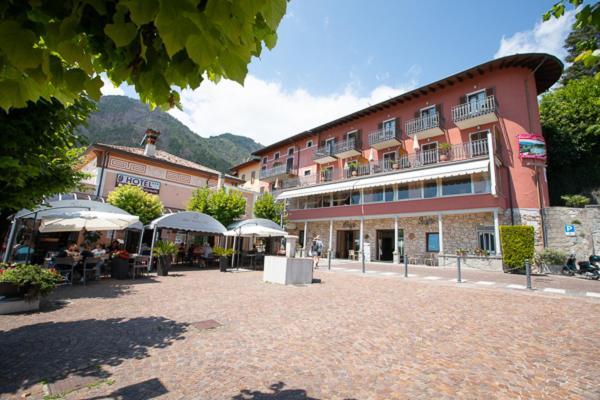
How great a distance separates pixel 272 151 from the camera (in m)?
35.3

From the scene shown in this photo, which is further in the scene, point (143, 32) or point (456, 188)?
point (456, 188)

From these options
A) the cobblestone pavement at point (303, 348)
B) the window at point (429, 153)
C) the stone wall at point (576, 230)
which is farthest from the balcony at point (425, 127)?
the cobblestone pavement at point (303, 348)

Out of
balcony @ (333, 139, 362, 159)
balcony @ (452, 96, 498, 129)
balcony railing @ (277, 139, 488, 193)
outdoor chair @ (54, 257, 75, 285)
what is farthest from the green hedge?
outdoor chair @ (54, 257, 75, 285)

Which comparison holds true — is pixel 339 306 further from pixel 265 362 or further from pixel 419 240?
pixel 419 240

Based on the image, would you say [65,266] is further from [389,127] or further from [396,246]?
[389,127]

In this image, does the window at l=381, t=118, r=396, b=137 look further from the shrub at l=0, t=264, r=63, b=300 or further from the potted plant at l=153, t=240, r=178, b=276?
the shrub at l=0, t=264, r=63, b=300

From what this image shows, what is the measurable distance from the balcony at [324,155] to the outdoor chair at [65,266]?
21546 mm

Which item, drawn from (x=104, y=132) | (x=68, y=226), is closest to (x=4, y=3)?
(x=68, y=226)

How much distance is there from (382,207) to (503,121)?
9.43 meters

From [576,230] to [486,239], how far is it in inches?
182

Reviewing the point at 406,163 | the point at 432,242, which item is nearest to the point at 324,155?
the point at 406,163

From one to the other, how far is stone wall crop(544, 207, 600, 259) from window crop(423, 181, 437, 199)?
6.14m

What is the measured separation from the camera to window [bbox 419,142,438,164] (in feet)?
66.2

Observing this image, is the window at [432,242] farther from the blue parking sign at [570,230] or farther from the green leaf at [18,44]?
the green leaf at [18,44]
